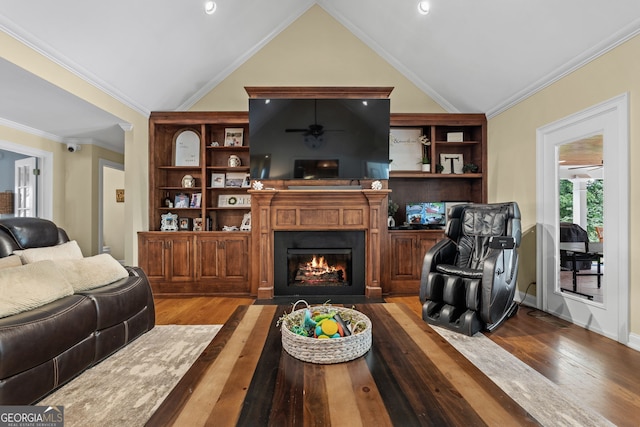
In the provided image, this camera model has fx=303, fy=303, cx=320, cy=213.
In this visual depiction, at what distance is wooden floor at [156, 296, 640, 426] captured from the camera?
1.66 m

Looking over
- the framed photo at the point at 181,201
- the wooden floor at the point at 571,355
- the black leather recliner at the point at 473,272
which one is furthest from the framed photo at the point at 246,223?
the black leather recliner at the point at 473,272

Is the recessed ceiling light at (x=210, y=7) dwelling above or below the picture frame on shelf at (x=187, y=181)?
above

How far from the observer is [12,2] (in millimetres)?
2145

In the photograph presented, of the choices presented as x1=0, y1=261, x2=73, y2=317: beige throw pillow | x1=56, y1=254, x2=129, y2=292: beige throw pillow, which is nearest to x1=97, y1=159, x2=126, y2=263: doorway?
x1=56, y1=254, x2=129, y2=292: beige throw pillow

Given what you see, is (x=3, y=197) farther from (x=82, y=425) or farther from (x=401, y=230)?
(x=401, y=230)

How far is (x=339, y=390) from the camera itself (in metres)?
1.07

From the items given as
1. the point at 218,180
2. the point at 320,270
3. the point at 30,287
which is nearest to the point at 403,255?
the point at 320,270

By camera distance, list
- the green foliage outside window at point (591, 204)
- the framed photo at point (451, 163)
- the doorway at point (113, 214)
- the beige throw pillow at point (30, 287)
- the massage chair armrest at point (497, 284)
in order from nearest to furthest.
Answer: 1. the beige throw pillow at point (30, 287)
2. the massage chair armrest at point (497, 284)
3. the green foliage outside window at point (591, 204)
4. the framed photo at point (451, 163)
5. the doorway at point (113, 214)

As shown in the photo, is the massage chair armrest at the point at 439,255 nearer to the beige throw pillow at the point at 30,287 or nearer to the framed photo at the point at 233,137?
the beige throw pillow at the point at 30,287

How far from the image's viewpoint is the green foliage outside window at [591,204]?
2646 millimetres

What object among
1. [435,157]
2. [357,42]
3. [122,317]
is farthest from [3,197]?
[435,157]

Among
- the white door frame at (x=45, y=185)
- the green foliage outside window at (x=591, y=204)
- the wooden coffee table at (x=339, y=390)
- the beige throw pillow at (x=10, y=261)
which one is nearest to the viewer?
the wooden coffee table at (x=339, y=390)

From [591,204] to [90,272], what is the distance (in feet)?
13.7
